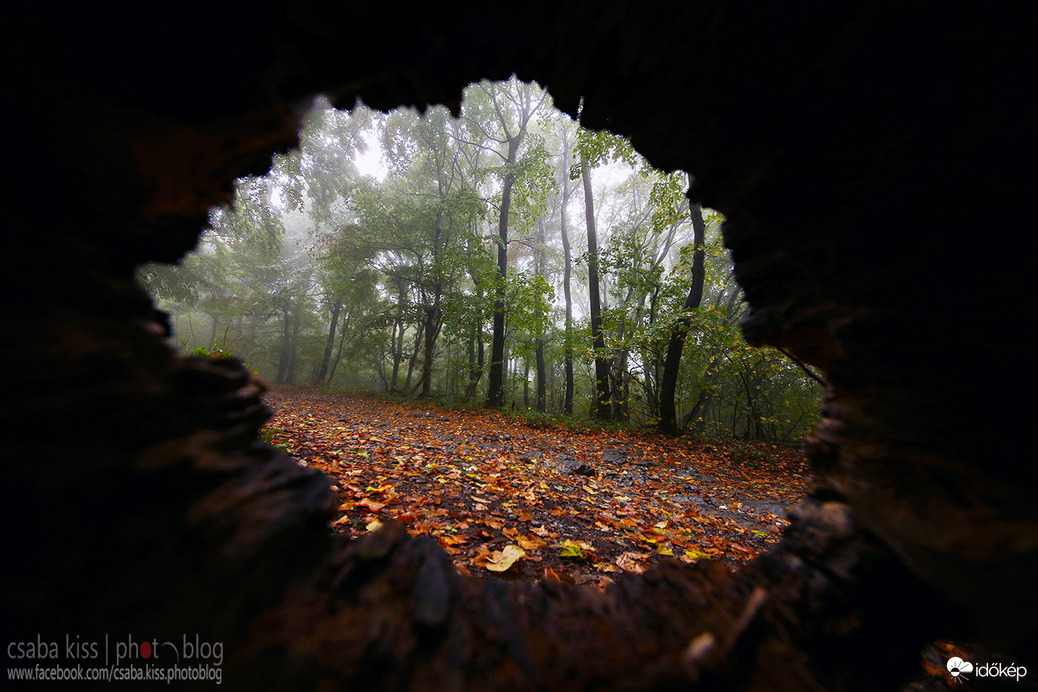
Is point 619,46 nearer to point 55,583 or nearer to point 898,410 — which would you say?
point 898,410

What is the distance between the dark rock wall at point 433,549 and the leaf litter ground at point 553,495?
3.73ft

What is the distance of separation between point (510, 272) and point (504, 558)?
11.0 m

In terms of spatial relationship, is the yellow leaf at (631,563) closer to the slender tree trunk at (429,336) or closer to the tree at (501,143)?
the tree at (501,143)

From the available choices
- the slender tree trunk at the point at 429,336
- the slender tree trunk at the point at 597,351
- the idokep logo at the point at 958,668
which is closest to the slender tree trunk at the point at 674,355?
the slender tree trunk at the point at 597,351

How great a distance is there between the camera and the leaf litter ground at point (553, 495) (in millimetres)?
2393

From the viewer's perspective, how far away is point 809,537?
4.71 feet

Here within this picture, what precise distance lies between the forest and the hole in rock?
0.32 feet

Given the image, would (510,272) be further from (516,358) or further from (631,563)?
(631,563)

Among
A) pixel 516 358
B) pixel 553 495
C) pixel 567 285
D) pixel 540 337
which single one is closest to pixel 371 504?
pixel 553 495

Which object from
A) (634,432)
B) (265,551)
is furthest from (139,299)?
(634,432)

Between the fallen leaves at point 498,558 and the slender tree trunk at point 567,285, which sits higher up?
the slender tree trunk at point 567,285

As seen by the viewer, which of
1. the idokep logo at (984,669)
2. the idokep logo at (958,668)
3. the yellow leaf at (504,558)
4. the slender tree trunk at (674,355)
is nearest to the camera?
the idokep logo at (984,669)

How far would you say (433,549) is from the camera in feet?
4.68

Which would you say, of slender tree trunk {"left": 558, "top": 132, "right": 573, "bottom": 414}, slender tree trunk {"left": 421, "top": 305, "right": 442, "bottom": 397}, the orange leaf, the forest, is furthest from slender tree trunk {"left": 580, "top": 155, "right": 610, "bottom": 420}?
the orange leaf
